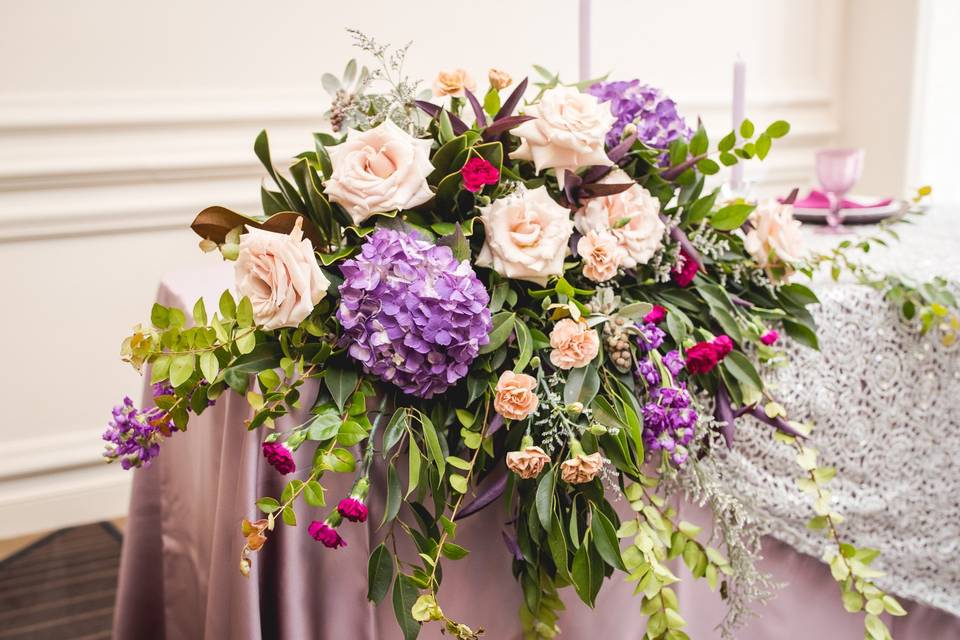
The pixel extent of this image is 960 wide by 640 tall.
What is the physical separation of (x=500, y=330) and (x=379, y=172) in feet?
0.56

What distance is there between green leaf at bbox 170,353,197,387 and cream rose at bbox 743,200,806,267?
578 millimetres

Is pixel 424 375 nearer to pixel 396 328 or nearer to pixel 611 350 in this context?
pixel 396 328

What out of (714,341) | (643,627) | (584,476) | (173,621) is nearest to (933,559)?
(643,627)

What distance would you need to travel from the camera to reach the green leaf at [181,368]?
58 cm

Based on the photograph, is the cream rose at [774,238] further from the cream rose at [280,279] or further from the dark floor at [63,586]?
the dark floor at [63,586]

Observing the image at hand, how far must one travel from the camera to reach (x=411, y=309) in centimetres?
55

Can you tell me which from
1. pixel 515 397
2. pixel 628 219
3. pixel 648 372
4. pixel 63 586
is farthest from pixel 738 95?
pixel 63 586

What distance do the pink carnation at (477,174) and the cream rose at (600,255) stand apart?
11 cm

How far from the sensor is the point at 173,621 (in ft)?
3.43

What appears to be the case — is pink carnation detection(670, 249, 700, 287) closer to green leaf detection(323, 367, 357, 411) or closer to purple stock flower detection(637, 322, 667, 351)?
purple stock flower detection(637, 322, 667, 351)

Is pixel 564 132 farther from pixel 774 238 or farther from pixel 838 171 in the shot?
pixel 838 171

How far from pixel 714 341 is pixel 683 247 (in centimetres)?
12
